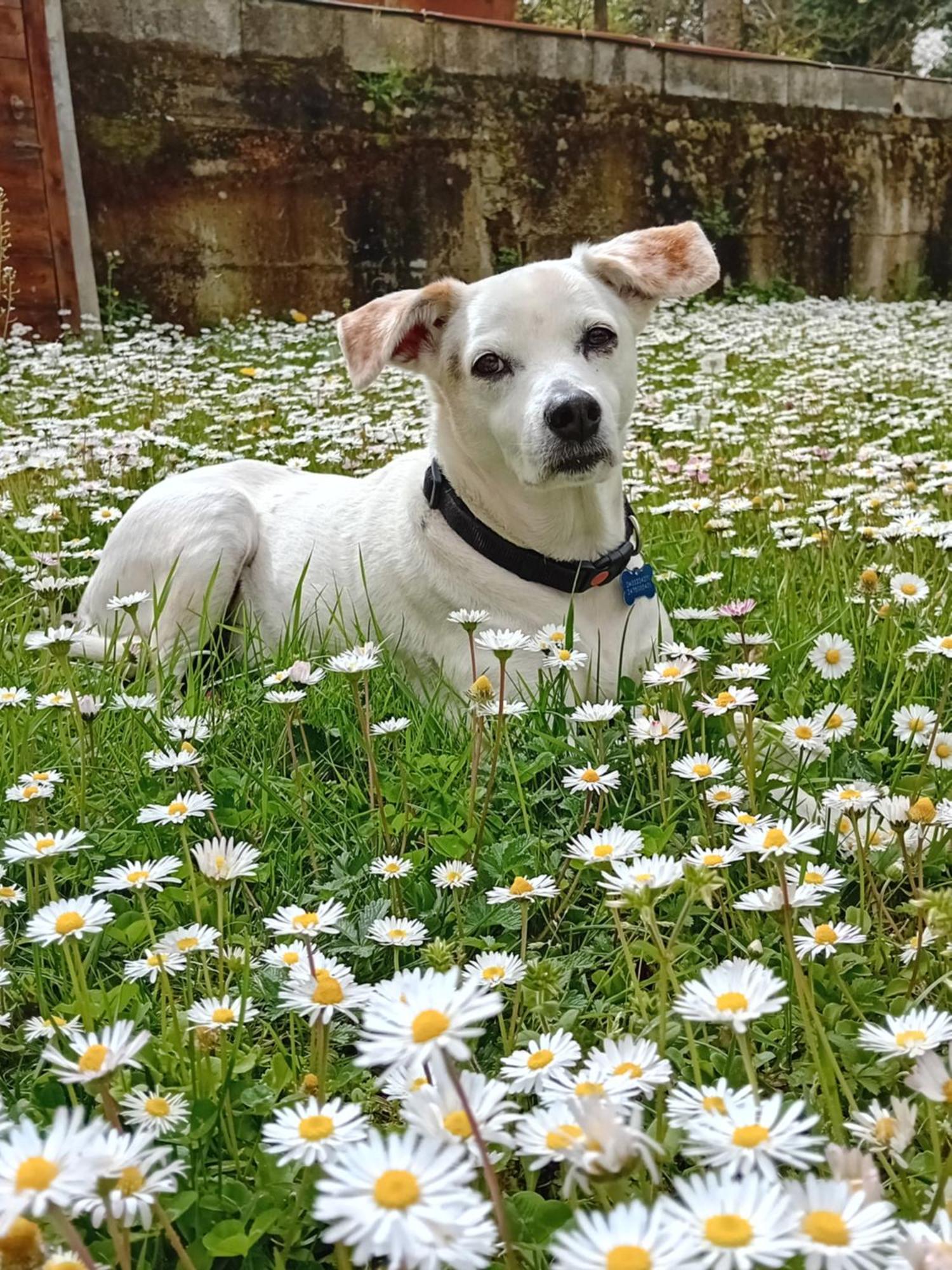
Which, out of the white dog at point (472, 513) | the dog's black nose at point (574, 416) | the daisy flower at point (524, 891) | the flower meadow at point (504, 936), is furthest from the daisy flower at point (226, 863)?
the dog's black nose at point (574, 416)

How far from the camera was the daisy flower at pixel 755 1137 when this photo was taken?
0.76 meters

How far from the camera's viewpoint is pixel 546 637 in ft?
7.63

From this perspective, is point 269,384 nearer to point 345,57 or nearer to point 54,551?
point 54,551

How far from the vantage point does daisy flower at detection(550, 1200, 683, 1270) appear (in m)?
0.60

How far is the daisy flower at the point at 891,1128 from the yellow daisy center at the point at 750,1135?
0.89 feet

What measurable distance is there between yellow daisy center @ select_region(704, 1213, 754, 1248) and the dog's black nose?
93.5 inches

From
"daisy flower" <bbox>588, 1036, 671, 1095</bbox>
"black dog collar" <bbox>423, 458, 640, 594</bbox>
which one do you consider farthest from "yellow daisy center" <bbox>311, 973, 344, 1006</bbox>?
"black dog collar" <bbox>423, 458, 640, 594</bbox>

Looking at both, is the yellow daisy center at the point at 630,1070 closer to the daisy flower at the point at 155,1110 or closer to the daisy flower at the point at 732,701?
the daisy flower at the point at 155,1110

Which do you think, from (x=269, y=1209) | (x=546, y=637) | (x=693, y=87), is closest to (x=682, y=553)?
(x=546, y=637)

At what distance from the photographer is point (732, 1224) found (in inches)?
25.2

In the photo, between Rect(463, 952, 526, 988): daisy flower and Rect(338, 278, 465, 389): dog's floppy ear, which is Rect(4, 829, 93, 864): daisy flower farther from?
Rect(338, 278, 465, 389): dog's floppy ear

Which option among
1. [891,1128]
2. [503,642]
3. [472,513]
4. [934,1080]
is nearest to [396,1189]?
[934,1080]

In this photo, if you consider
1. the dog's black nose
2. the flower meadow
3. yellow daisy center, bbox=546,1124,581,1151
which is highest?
the dog's black nose

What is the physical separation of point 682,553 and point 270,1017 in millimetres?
2469
